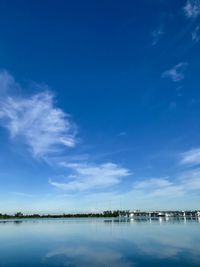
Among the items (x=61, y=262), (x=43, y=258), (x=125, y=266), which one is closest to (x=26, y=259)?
(x=43, y=258)

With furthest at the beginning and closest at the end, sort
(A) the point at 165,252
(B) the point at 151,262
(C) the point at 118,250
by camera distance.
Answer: (C) the point at 118,250 → (A) the point at 165,252 → (B) the point at 151,262

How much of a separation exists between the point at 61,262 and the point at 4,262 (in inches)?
232

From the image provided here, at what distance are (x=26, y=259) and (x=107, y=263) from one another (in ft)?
31.2

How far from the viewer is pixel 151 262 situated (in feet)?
95.7

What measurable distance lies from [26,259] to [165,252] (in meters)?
16.3

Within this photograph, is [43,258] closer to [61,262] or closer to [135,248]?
[61,262]

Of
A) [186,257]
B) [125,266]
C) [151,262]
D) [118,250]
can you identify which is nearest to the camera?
[125,266]

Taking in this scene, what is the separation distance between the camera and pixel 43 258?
1273 inches

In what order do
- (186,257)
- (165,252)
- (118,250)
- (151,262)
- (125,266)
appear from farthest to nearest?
(118,250)
(165,252)
(186,257)
(151,262)
(125,266)

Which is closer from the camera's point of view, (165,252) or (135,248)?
(165,252)

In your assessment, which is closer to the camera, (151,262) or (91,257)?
(151,262)

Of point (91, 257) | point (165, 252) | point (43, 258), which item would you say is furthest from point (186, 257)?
point (43, 258)

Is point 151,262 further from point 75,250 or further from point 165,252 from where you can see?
point 75,250

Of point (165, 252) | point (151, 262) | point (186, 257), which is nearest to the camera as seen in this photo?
point (151, 262)
